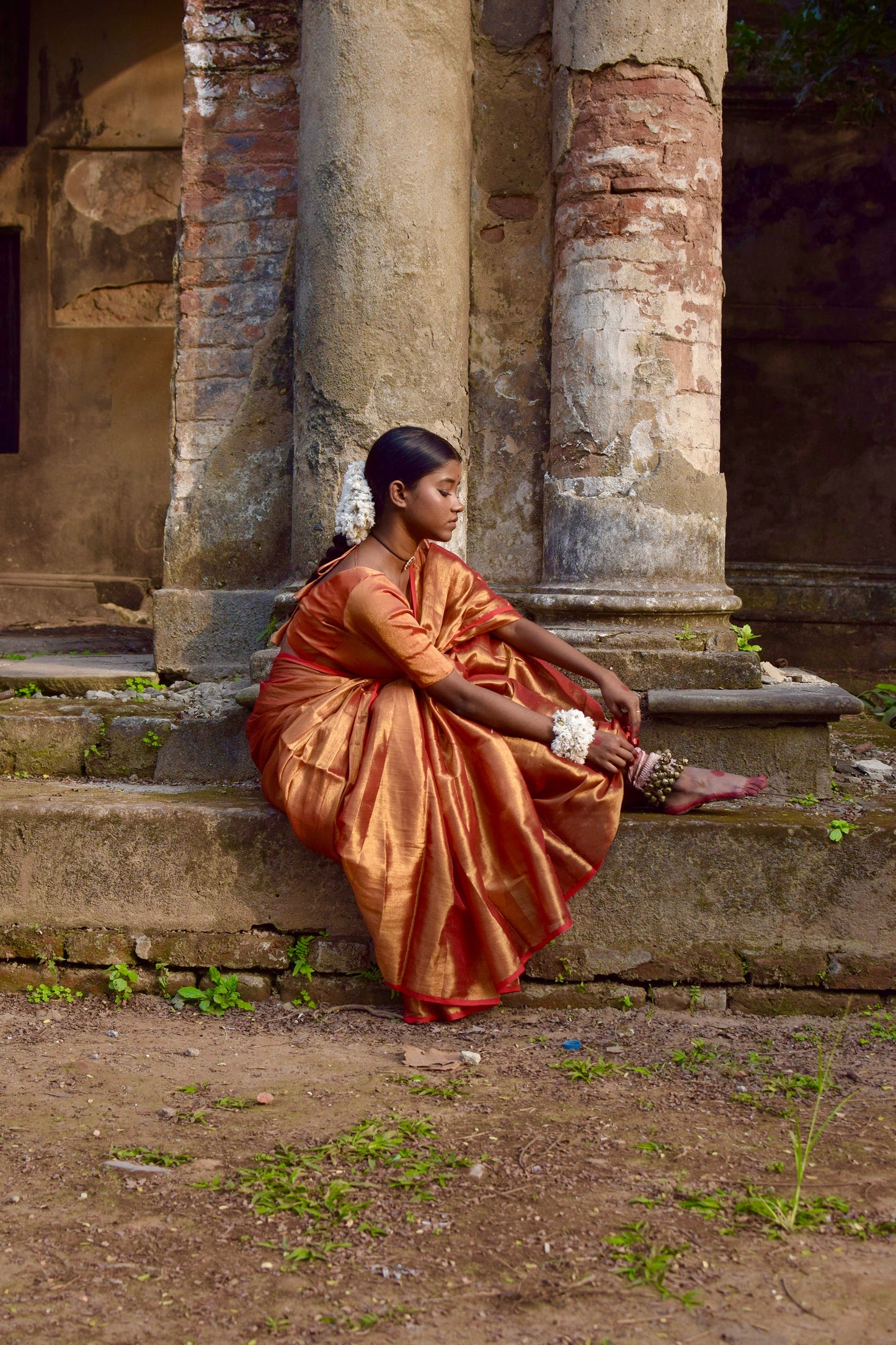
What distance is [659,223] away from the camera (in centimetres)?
409

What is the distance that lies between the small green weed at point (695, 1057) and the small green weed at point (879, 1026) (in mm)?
398

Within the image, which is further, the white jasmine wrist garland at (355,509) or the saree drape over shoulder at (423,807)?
the white jasmine wrist garland at (355,509)

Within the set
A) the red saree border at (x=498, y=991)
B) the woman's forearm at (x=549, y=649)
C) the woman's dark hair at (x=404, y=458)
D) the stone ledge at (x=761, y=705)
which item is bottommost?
the red saree border at (x=498, y=991)

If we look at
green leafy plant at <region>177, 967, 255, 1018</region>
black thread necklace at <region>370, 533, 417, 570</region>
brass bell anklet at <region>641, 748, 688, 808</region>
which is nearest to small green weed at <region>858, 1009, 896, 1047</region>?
brass bell anklet at <region>641, 748, 688, 808</region>

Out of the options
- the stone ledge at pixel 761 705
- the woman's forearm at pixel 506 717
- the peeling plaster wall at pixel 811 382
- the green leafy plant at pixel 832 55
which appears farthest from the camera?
the peeling plaster wall at pixel 811 382

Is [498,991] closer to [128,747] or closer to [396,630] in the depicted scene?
[396,630]

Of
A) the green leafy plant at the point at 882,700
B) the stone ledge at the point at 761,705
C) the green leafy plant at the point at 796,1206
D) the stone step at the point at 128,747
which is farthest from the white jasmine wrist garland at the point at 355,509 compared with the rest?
the green leafy plant at the point at 882,700

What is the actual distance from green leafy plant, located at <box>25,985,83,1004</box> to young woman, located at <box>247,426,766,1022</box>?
822 mm

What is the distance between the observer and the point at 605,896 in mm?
3375

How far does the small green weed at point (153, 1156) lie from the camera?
2.47 metres

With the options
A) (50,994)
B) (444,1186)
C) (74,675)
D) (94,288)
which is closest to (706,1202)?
(444,1186)

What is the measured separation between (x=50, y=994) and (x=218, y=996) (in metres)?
0.48

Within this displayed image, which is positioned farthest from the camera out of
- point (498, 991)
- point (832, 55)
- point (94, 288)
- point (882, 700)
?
point (94, 288)

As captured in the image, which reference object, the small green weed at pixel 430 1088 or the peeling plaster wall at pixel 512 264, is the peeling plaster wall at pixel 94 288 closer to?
the peeling plaster wall at pixel 512 264
